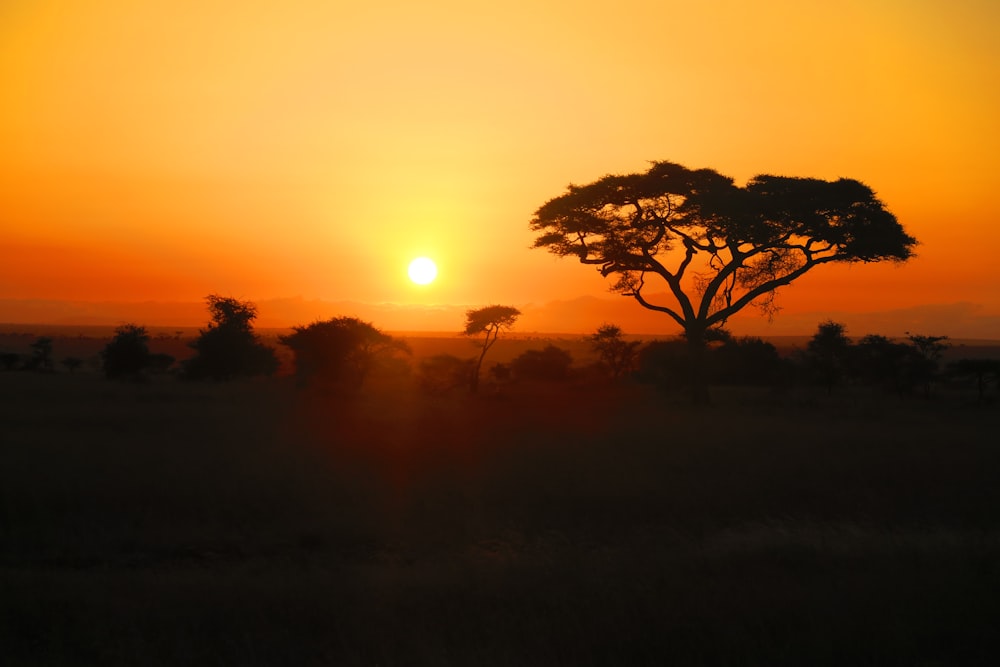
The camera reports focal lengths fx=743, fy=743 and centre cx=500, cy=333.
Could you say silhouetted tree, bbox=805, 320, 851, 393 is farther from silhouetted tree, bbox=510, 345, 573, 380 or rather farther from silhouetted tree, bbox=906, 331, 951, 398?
silhouetted tree, bbox=510, 345, 573, 380

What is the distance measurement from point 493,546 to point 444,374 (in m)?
31.8

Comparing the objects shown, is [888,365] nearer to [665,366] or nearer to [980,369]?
[980,369]

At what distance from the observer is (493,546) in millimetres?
8555

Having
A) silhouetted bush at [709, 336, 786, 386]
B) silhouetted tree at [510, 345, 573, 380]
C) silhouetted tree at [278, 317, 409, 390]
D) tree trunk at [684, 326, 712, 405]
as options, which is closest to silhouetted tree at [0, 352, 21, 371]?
silhouetted tree at [278, 317, 409, 390]

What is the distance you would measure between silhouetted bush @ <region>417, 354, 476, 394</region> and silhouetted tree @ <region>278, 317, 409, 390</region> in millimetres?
3318

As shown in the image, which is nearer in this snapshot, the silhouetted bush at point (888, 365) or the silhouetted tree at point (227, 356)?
the silhouetted bush at point (888, 365)

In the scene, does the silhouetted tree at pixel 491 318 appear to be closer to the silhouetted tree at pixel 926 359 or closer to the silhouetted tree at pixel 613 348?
the silhouetted tree at pixel 613 348

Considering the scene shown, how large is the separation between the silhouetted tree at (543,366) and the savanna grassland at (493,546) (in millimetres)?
26589

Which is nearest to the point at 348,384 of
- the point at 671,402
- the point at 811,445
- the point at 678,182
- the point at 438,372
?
the point at 438,372

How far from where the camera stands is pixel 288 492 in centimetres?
1075

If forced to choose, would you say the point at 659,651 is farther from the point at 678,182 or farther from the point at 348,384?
the point at 348,384

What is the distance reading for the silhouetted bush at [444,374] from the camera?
3591 cm

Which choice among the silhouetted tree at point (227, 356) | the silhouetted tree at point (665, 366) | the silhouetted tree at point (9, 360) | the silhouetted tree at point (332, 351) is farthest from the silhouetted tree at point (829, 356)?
the silhouetted tree at point (9, 360)

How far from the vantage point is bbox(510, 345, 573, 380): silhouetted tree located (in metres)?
44.6
